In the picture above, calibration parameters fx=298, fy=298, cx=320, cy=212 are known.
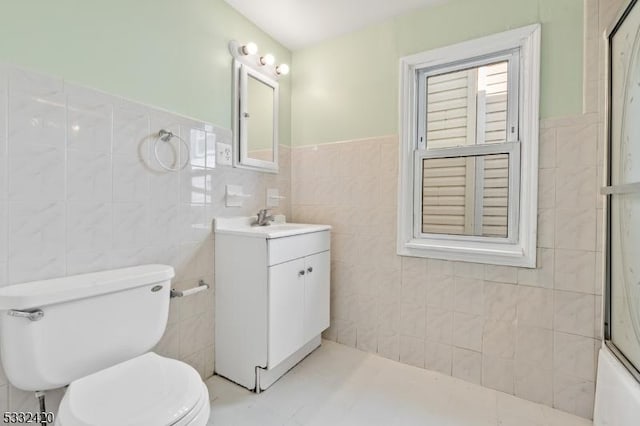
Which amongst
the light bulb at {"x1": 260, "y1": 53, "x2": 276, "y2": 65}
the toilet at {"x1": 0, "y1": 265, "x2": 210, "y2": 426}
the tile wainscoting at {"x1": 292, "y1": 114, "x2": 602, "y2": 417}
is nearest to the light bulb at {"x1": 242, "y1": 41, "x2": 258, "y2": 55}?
the light bulb at {"x1": 260, "y1": 53, "x2": 276, "y2": 65}

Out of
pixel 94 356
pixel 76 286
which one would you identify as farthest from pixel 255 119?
pixel 94 356

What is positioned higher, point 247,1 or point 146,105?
point 247,1

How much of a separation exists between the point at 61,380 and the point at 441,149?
2.09m

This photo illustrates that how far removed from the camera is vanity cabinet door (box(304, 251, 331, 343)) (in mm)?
1866

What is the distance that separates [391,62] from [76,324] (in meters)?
2.12

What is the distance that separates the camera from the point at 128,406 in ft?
2.94

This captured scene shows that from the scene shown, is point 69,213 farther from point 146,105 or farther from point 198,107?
point 198,107

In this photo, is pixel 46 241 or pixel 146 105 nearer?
pixel 46 241

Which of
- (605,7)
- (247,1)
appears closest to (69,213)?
(247,1)

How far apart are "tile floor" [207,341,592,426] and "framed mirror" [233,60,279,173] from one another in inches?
52.8

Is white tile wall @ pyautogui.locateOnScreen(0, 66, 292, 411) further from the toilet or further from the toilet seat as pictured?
the toilet seat

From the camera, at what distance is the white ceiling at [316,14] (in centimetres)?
181

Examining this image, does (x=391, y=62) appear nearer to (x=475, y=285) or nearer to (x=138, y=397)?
(x=475, y=285)

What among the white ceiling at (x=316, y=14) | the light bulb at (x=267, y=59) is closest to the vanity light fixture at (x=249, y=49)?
the light bulb at (x=267, y=59)
